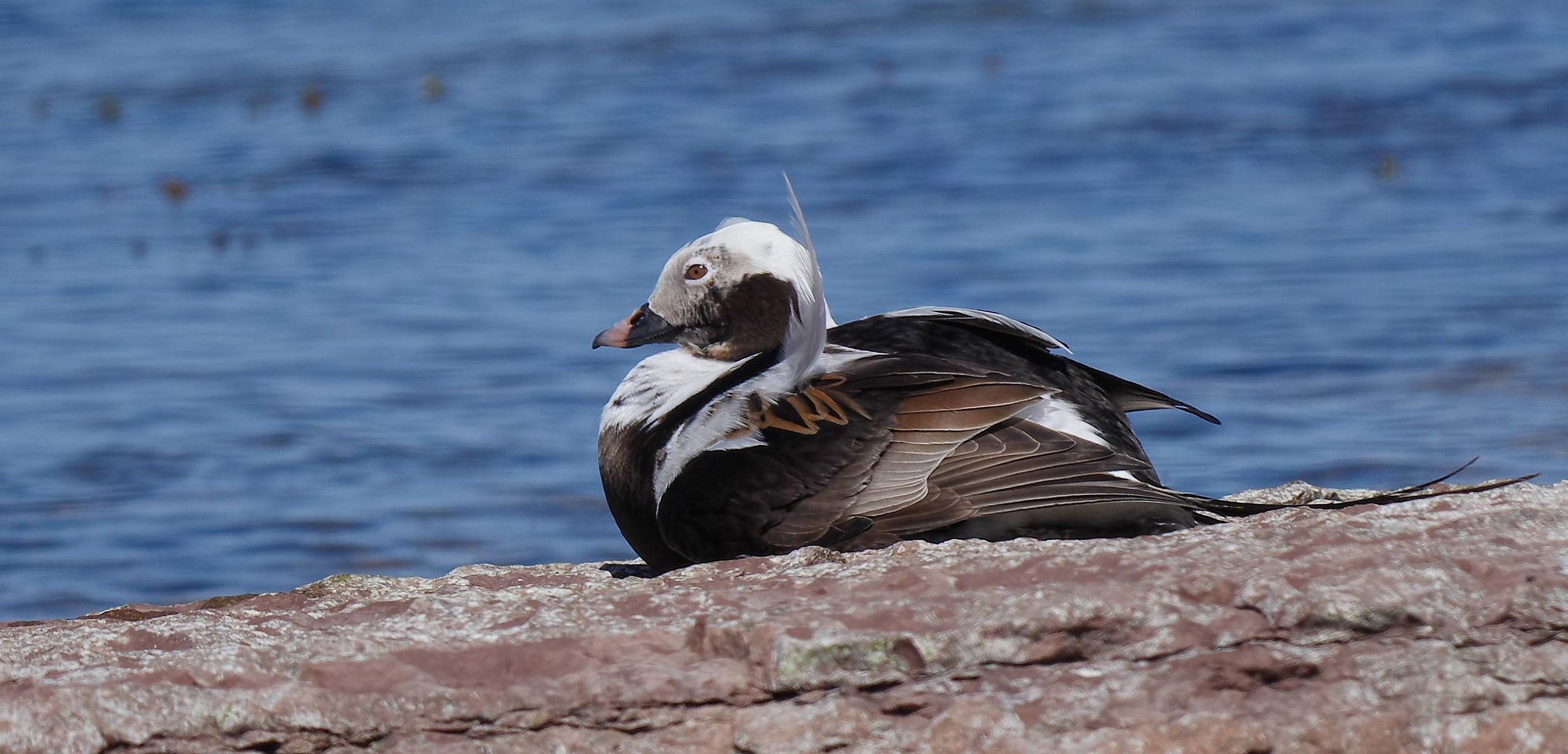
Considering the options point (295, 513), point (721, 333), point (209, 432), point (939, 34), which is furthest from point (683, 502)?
point (939, 34)

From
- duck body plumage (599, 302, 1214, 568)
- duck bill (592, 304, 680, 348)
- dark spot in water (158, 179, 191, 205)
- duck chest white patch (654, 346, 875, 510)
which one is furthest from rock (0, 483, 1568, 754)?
dark spot in water (158, 179, 191, 205)

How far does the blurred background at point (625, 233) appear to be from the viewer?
25.7 ft

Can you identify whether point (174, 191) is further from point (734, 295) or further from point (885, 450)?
point (885, 450)

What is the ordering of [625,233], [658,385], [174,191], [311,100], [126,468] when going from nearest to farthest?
1. [658,385]
2. [126,468]
3. [625,233]
4. [174,191]
5. [311,100]

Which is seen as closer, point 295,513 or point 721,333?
point 721,333

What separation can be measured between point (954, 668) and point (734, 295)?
1.75m

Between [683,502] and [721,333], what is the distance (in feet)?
2.46

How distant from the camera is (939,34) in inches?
758

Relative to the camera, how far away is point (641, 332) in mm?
4906

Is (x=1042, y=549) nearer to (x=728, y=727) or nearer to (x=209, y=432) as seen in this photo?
(x=728, y=727)

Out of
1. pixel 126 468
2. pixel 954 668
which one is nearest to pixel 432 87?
pixel 126 468

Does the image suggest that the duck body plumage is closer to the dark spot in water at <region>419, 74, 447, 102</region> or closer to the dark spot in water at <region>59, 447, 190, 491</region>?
the dark spot in water at <region>59, 447, 190, 491</region>

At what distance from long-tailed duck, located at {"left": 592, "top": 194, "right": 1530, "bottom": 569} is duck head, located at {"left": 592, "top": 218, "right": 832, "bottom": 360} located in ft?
0.32

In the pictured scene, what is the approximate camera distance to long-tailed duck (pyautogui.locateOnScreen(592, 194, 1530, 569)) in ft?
13.2
